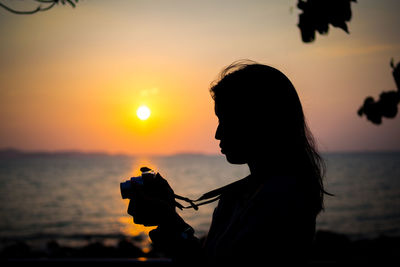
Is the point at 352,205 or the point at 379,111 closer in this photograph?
the point at 379,111

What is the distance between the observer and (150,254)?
9.49m

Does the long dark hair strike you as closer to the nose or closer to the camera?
the nose

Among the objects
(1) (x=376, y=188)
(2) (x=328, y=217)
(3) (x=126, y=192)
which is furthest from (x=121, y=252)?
(1) (x=376, y=188)

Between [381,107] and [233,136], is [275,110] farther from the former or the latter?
[381,107]

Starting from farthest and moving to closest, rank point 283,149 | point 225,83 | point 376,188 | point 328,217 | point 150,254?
point 376,188 → point 328,217 → point 150,254 → point 225,83 → point 283,149

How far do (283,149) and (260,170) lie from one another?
12cm

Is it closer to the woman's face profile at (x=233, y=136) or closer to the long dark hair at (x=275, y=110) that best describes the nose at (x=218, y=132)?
the woman's face profile at (x=233, y=136)

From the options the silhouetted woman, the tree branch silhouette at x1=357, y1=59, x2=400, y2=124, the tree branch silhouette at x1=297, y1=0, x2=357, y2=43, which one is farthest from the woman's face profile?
the tree branch silhouette at x1=357, y1=59, x2=400, y2=124

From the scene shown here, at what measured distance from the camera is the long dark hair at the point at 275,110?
1.40 metres

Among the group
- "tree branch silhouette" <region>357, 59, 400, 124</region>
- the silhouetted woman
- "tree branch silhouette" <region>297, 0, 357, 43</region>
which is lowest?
the silhouetted woman

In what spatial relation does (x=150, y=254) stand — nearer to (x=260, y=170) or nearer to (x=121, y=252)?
(x=121, y=252)

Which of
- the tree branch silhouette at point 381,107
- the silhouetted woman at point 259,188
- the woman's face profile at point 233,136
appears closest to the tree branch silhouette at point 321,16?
the tree branch silhouette at point 381,107

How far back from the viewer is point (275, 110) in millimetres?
1400

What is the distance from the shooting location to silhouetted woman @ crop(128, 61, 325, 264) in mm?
1177
